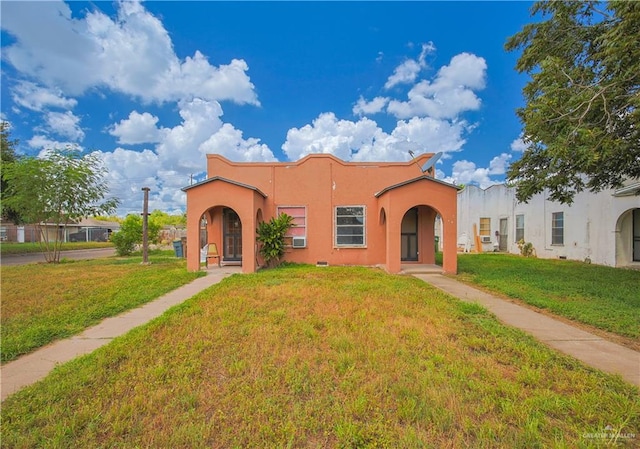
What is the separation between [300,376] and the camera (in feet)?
10.1

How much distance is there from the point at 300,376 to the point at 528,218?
17240mm

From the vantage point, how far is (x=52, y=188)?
12.8 metres

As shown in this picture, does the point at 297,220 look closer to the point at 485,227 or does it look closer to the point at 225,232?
the point at 225,232

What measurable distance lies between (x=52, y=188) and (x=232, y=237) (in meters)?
8.78

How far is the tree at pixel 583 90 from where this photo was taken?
5441mm

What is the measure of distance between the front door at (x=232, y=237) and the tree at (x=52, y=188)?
297 inches

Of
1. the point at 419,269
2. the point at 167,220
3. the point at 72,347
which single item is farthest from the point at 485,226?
the point at 167,220

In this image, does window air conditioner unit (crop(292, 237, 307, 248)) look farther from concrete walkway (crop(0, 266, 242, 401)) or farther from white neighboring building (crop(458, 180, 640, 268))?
white neighboring building (crop(458, 180, 640, 268))

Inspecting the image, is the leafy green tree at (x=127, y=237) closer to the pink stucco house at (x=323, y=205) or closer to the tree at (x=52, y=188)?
the tree at (x=52, y=188)

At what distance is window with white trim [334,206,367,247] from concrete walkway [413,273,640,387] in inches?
217

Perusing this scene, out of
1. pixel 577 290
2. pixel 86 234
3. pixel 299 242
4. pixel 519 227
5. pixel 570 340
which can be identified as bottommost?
pixel 570 340

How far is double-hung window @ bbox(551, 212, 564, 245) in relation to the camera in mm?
13594

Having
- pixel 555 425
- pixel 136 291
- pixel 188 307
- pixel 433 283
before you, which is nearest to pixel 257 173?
pixel 136 291

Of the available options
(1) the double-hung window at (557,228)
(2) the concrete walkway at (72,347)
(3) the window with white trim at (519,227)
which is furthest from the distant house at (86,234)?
(1) the double-hung window at (557,228)
